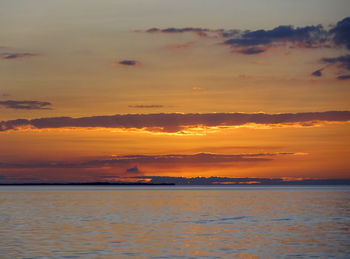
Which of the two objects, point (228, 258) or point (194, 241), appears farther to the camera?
point (194, 241)

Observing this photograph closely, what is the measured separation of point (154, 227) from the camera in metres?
67.4

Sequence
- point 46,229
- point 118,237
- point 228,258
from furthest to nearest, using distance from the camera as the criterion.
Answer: point 46,229 → point 118,237 → point 228,258

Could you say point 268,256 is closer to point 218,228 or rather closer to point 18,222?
point 218,228

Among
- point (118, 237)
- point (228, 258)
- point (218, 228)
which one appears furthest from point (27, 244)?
point (218, 228)

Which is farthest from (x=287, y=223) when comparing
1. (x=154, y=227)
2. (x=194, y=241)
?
(x=194, y=241)

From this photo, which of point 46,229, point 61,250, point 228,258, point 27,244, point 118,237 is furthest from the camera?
point 46,229

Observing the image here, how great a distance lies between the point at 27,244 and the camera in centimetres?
5156

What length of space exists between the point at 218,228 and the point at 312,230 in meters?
10.4

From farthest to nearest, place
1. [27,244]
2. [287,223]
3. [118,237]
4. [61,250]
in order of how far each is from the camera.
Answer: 1. [287,223]
2. [118,237]
3. [27,244]
4. [61,250]

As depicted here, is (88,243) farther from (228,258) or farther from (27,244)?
(228,258)

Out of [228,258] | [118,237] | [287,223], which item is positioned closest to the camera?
[228,258]

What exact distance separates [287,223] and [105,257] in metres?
35.9

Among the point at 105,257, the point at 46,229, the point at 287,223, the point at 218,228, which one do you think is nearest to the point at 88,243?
the point at 105,257

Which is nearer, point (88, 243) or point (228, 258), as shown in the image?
point (228, 258)
